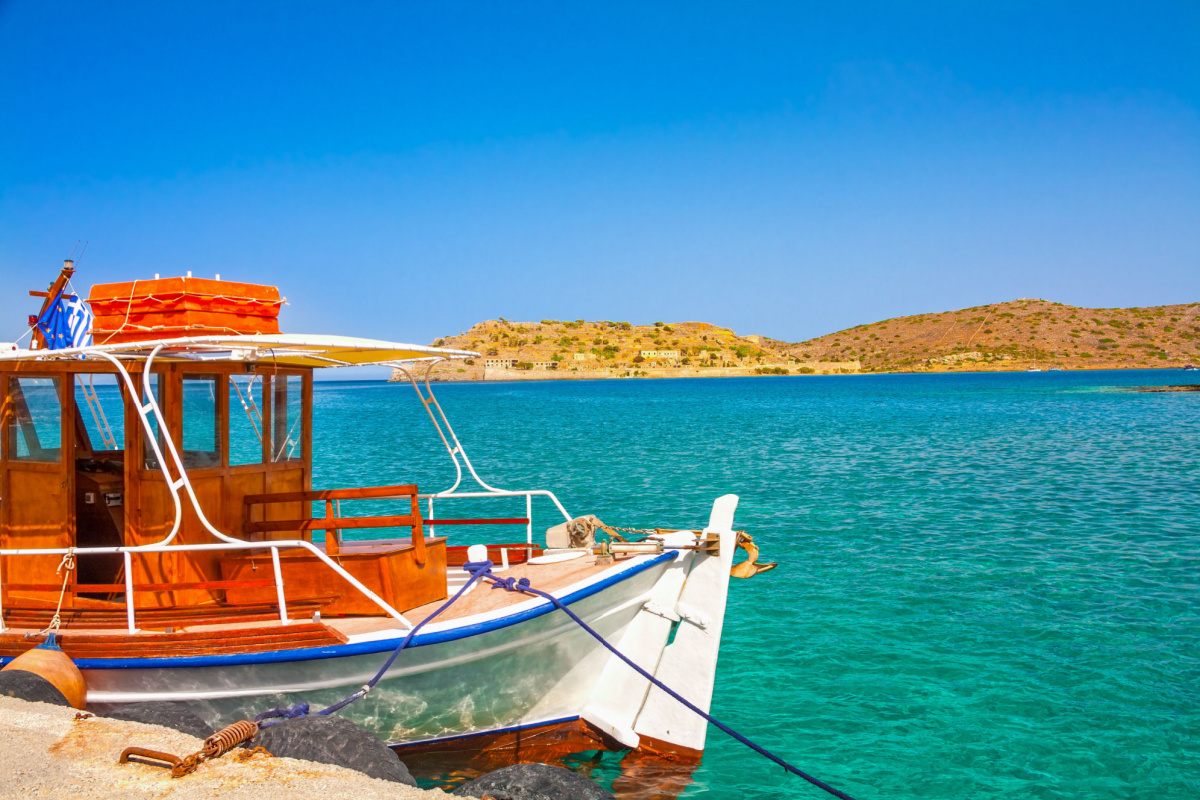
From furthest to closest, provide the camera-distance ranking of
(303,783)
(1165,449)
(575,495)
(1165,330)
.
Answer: (1165,330) → (1165,449) → (575,495) → (303,783)

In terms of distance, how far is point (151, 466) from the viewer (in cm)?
681

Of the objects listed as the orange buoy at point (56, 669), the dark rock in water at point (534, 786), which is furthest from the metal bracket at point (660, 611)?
the orange buoy at point (56, 669)

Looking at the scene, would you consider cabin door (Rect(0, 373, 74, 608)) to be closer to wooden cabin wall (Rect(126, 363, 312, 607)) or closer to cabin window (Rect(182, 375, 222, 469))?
wooden cabin wall (Rect(126, 363, 312, 607))

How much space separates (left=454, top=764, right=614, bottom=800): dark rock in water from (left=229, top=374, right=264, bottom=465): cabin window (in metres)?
3.50

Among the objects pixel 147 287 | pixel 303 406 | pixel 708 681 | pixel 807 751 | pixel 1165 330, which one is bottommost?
pixel 807 751

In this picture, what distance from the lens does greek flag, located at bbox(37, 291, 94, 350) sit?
7102 mm

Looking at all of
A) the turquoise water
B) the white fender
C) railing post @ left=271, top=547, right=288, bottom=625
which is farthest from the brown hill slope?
railing post @ left=271, top=547, right=288, bottom=625

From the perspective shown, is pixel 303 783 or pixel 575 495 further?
pixel 575 495

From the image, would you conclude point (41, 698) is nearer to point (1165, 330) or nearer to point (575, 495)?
point (575, 495)

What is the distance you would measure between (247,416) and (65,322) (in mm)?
1781

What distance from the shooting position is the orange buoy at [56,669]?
5.78 meters

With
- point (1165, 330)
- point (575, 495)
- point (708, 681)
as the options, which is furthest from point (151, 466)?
point (1165, 330)

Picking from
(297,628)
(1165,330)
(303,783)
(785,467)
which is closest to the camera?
(303,783)

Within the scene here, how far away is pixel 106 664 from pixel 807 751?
19.4ft
